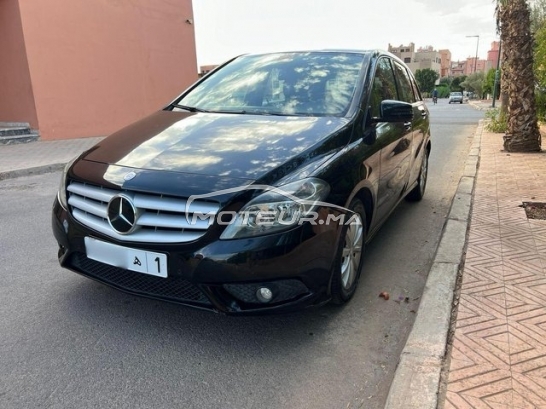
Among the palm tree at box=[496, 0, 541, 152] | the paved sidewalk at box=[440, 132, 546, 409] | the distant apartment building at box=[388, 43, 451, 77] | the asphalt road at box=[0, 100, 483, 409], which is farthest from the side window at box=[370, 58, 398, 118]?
the distant apartment building at box=[388, 43, 451, 77]

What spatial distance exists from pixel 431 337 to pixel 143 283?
1654 millimetres

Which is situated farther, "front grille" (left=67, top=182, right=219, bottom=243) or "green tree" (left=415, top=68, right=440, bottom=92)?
"green tree" (left=415, top=68, right=440, bottom=92)

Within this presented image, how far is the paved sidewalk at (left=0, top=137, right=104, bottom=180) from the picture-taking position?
8.02m

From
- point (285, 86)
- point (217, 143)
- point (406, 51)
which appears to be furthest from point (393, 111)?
point (406, 51)

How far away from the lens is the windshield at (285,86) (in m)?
3.36

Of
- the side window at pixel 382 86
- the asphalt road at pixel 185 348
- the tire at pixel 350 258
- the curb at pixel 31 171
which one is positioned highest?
the side window at pixel 382 86

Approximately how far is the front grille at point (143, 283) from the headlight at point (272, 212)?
37 cm

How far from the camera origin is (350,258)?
296cm

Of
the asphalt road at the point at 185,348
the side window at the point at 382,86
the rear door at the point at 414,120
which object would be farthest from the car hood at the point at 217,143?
the rear door at the point at 414,120

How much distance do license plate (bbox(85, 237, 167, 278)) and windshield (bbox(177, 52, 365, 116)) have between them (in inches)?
58.6

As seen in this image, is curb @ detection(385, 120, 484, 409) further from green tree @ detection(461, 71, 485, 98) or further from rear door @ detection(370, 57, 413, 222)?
green tree @ detection(461, 71, 485, 98)

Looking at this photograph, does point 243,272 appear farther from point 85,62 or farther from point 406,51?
point 406,51

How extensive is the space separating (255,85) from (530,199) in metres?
3.67

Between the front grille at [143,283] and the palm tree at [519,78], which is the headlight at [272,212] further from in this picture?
the palm tree at [519,78]
